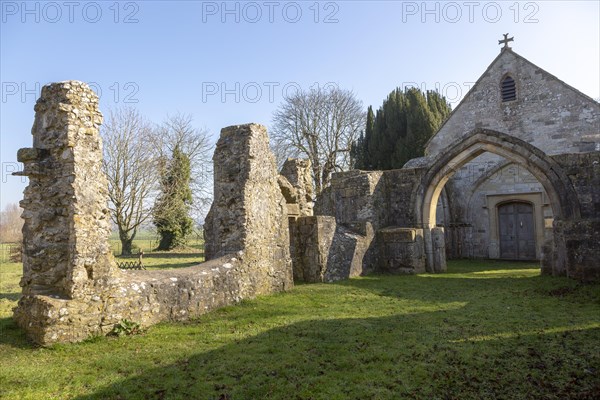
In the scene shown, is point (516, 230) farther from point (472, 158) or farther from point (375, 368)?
point (375, 368)

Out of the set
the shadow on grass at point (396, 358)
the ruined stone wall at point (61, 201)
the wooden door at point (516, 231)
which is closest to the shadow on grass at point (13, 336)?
the ruined stone wall at point (61, 201)

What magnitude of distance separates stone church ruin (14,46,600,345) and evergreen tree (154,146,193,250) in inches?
418

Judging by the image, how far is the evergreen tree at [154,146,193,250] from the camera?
909 inches

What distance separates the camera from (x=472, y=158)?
12.8 meters

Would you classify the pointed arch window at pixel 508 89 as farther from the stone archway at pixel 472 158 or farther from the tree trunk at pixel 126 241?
the tree trunk at pixel 126 241

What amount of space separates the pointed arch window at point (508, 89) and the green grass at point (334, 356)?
448 inches

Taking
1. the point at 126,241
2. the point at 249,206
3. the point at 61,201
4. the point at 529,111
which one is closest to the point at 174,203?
the point at 126,241

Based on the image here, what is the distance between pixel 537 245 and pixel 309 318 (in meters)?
12.9

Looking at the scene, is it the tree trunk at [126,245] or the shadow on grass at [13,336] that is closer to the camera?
the shadow on grass at [13,336]

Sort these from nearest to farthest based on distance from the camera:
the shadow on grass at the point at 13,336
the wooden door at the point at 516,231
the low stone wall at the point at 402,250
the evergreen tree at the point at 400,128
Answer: the shadow on grass at the point at 13,336 < the low stone wall at the point at 402,250 < the wooden door at the point at 516,231 < the evergreen tree at the point at 400,128

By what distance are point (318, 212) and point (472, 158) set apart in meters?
5.65

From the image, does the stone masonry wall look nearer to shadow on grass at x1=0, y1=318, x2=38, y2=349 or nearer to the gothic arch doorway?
the gothic arch doorway

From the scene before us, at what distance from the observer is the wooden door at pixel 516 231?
16.4 meters

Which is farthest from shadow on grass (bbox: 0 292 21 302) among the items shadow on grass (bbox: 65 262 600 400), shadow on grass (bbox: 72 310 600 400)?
shadow on grass (bbox: 72 310 600 400)
